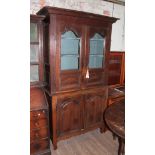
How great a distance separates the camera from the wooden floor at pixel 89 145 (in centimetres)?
218

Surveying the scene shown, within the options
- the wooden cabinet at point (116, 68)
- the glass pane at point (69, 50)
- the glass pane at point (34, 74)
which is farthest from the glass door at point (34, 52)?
the wooden cabinet at point (116, 68)

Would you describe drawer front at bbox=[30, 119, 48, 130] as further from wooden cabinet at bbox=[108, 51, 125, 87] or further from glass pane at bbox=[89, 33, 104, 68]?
wooden cabinet at bbox=[108, 51, 125, 87]

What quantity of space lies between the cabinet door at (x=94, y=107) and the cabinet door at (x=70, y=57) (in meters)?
0.36

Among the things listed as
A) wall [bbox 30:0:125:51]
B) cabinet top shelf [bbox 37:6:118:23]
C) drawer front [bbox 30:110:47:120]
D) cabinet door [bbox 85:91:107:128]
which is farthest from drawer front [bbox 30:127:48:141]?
wall [bbox 30:0:125:51]

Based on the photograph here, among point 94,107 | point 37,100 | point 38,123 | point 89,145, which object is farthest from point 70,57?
point 89,145

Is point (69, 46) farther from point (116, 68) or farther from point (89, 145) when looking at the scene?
point (89, 145)

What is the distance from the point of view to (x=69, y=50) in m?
2.21

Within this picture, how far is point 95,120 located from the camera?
8.46 ft

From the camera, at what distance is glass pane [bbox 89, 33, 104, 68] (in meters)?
2.38

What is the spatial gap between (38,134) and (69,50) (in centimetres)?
125

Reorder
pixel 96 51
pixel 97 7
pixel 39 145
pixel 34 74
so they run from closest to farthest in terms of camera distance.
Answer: pixel 39 145 → pixel 34 74 → pixel 96 51 → pixel 97 7

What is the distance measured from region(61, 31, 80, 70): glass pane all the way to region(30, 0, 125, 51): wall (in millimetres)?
679
